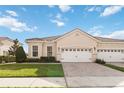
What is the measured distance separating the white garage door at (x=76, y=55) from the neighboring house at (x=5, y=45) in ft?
31.7

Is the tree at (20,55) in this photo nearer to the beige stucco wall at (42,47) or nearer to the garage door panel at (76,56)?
the beige stucco wall at (42,47)

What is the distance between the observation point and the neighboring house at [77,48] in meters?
26.2

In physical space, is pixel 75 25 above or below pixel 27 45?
above

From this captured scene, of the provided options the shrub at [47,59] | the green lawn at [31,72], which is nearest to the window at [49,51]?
the shrub at [47,59]

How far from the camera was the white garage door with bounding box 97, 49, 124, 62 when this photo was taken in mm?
26250

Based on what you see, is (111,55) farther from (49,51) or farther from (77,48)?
(49,51)

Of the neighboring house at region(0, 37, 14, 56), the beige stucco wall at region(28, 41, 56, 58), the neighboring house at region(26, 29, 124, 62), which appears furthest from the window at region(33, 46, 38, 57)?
the neighboring house at region(0, 37, 14, 56)

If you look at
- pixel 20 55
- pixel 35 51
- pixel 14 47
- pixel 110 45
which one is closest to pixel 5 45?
pixel 14 47

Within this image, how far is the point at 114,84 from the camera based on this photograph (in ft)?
34.2

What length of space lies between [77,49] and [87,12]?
497 centimetres
